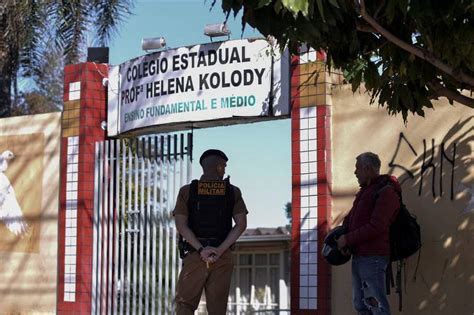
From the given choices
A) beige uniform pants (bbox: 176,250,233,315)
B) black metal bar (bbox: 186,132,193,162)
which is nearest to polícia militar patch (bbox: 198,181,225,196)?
beige uniform pants (bbox: 176,250,233,315)

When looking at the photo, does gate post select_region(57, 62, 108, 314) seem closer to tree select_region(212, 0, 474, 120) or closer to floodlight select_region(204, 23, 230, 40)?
floodlight select_region(204, 23, 230, 40)

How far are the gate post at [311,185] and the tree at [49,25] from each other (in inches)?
277

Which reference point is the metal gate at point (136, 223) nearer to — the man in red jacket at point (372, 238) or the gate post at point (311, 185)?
the gate post at point (311, 185)

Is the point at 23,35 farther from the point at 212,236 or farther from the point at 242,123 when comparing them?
the point at 212,236

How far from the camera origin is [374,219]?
7547mm

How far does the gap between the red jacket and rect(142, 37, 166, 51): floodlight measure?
442 centimetres

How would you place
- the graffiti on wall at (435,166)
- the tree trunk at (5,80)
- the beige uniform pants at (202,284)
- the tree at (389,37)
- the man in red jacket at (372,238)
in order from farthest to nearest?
the tree trunk at (5,80) → the graffiti on wall at (435,166) → the beige uniform pants at (202,284) → the man in red jacket at (372,238) → the tree at (389,37)

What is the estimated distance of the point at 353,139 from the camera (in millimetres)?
9781

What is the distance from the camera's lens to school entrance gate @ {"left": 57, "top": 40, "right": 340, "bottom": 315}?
9961 mm

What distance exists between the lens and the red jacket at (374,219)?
7547mm

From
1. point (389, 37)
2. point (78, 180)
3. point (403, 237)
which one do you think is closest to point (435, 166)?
point (403, 237)

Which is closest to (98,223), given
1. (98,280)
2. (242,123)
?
(98,280)

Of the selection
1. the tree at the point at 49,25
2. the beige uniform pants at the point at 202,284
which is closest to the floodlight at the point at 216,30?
the beige uniform pants at the point at 202,284

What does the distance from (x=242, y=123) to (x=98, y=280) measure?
9.22ft
